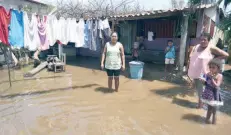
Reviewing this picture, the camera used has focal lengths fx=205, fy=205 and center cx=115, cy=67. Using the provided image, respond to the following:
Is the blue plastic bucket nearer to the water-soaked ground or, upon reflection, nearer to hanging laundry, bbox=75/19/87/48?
the water-soaked ground

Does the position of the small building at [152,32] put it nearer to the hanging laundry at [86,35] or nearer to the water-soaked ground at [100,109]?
the hanging laundry at [86,35]

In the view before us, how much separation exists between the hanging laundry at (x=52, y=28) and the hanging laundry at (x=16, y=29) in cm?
165

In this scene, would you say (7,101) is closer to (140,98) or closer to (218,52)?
(140,98)

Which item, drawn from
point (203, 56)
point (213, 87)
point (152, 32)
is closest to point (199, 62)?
point (203, 56)

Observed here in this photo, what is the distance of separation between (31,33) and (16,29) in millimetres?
732

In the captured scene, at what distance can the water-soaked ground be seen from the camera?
3873mm

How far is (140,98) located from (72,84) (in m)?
2.65

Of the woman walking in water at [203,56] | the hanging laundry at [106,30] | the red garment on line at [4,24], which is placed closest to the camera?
the woman walking in water at [203,56]

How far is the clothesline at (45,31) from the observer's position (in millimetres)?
5930

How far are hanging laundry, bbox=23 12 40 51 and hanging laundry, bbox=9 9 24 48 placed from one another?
19 centimetres

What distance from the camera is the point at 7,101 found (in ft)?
17.5

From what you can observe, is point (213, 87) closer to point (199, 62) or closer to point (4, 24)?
point (199, 62)

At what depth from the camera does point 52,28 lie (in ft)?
27.4

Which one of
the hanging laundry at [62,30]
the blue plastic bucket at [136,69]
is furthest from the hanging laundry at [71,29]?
the blue plastic bucket at [136,69]
